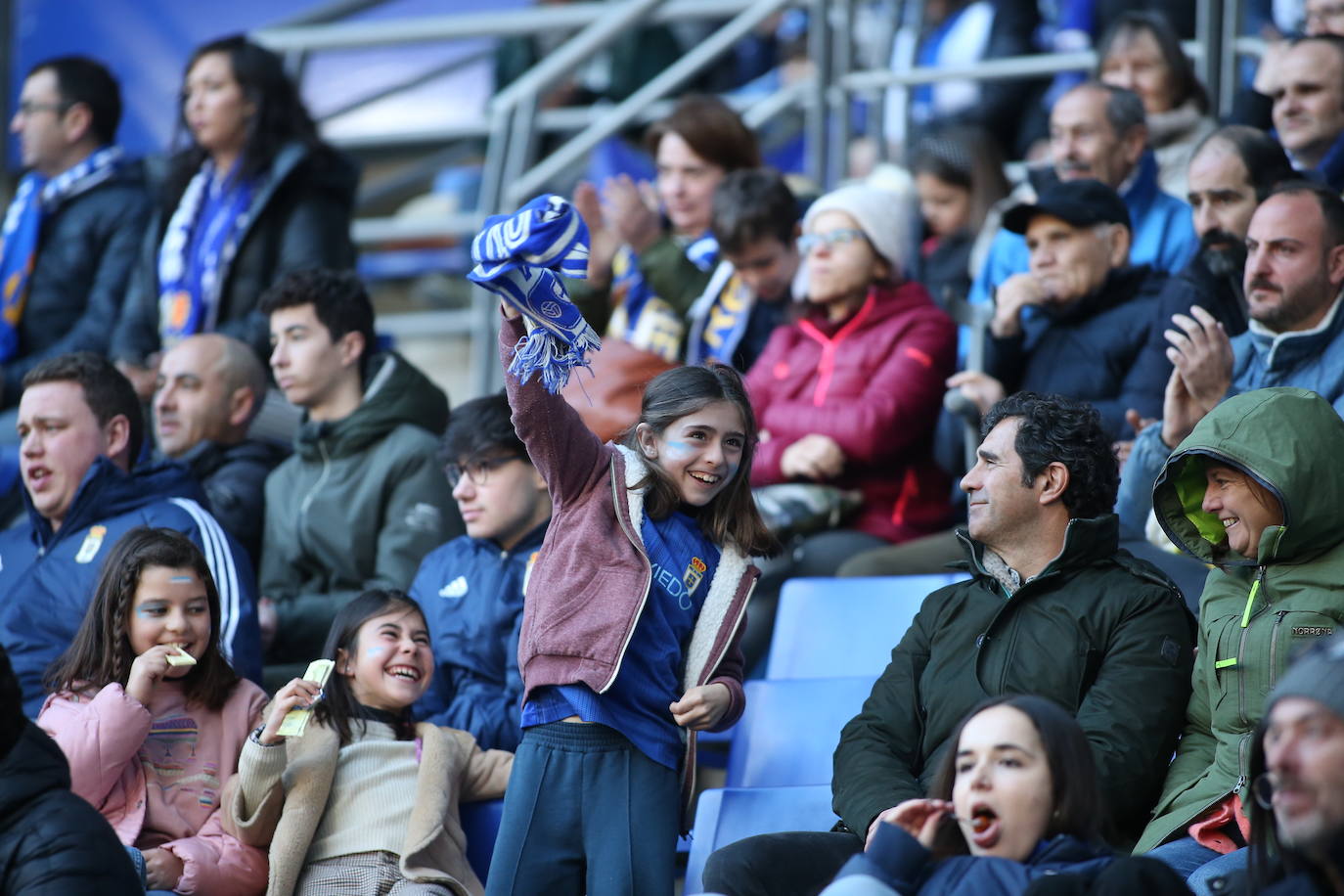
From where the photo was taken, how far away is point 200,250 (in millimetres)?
6117

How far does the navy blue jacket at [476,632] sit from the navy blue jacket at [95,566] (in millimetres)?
445

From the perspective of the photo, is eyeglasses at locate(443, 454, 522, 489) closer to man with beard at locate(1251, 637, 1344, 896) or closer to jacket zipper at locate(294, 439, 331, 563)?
jacket zipper at locate(294, 439, 331, 563)

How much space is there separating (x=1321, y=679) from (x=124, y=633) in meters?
2.55

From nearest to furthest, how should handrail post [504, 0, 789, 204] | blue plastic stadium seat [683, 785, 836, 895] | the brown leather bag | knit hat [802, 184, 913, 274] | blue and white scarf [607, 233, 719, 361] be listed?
1. blue plastic stadium seat [683, 785, 836, 895]
2. the brown leather bag
3. knit hat [802, 184, 913, 274]
4. blue and white scarf [607, 233, 719, 361]
5. handrail post [504, 0, 789, 204]

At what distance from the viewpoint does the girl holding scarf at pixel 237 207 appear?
6039 millimetres

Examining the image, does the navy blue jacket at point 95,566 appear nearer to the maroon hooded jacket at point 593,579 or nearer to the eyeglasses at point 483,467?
the eyeglasses at point 483,467

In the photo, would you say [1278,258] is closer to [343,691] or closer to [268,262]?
[343,691]

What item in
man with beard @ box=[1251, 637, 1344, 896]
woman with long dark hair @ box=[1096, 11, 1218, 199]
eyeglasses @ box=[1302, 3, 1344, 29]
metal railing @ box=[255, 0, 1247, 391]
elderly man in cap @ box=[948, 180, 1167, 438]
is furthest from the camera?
metal railing @ box=[255, 0, 1247, 391]

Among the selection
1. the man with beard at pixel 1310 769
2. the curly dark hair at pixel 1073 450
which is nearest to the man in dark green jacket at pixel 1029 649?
the curly dark hair at pixel 1073 450

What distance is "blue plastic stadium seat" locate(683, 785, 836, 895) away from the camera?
3.49 m

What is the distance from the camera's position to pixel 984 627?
3.49 meters

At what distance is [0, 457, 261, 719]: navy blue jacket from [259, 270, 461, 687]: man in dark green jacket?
0.34 m

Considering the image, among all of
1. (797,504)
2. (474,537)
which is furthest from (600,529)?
(797,504)

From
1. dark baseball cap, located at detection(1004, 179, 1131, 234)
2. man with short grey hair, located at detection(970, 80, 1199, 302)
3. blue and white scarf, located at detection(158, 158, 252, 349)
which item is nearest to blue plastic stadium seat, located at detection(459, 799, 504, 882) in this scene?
dark baseball cap, located at detection(1004, 179, 1131, 234)
